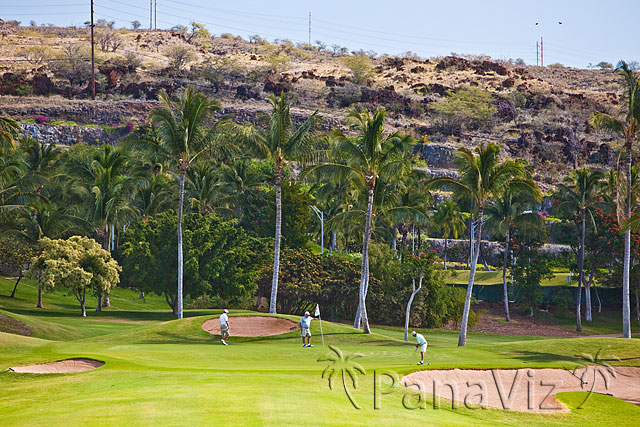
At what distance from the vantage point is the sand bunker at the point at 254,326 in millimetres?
36375

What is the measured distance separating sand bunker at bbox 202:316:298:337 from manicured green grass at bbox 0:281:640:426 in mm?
715

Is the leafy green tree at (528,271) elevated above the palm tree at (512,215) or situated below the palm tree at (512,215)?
below

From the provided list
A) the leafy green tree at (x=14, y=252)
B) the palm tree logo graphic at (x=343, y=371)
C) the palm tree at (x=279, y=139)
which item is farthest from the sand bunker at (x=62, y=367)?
the leafy green tree at (x=14, y=252)

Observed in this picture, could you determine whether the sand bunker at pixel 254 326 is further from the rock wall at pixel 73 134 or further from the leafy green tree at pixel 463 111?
the leafy green tree at pixel 463 111

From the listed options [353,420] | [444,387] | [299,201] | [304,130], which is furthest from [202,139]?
Answer: [353,420]

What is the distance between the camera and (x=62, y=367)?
22.6 meters

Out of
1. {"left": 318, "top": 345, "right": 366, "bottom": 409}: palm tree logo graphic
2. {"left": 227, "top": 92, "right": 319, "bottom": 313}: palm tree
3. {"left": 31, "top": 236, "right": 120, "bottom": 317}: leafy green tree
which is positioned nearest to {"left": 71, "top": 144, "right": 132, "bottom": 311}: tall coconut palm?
{"left": 31, "top": 236, "right": 120, "bottom": 317}: leafy green tree

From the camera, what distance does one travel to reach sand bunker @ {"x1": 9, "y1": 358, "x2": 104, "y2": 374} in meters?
21.8

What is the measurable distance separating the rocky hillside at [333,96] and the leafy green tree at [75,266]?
66230 mm

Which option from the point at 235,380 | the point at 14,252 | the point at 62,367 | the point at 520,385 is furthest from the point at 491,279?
the point at 235,380

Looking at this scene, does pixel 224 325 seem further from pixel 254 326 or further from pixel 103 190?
pixel 103 190

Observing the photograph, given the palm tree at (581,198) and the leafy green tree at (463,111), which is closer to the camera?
the palm tree at (581,198)

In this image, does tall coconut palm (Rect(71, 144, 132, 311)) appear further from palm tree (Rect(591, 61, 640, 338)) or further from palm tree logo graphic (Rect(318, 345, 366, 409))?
palm tree (Rect(591, 61, 640, 338))

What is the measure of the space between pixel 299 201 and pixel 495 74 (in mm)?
129452
